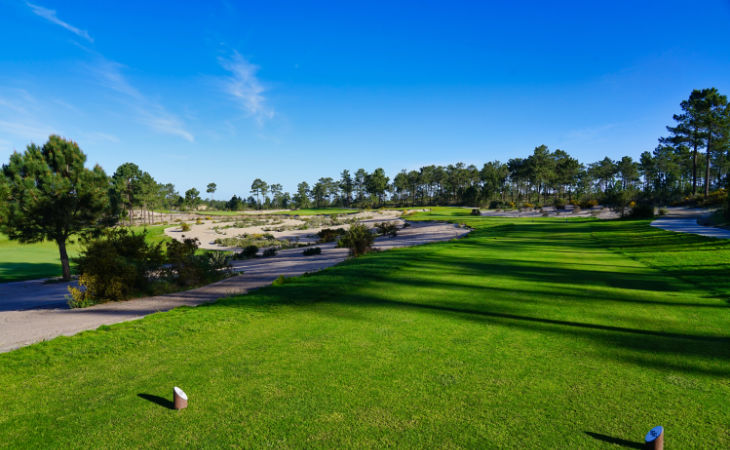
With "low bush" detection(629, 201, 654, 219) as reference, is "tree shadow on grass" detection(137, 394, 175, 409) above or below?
below

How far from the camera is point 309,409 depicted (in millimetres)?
3246

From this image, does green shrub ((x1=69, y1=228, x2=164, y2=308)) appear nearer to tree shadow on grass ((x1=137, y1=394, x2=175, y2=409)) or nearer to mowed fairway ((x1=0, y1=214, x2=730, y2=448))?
mowed fairway ((x1=0, y1=214, x2=730, y2=448))

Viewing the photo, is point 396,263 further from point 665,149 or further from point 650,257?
point 665,149

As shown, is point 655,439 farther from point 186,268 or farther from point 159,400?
point 186,268

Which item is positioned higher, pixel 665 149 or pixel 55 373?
→ pixel 665 149

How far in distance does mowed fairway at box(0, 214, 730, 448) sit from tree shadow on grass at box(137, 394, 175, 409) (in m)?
0.03

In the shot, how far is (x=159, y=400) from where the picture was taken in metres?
3.56

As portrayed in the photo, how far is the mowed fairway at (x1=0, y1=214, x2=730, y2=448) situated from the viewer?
294 cm

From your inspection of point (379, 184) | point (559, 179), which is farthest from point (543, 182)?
point (379, 184)

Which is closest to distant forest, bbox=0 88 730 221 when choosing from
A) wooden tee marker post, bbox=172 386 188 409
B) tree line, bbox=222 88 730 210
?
tree line, bbox=222 88 730 210

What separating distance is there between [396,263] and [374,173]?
110 meters

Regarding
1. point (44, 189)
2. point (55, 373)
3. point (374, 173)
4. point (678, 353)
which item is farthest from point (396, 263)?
point (374, 173)

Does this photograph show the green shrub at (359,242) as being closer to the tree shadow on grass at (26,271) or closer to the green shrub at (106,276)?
the green shrub at (106,276)

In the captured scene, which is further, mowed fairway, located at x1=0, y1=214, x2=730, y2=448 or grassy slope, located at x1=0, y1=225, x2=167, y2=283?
grassy slope, located at x1=0, y1=225, x2=167, y2=283
